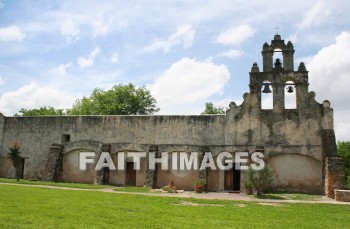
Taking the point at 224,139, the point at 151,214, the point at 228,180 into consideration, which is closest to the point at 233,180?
the point at 228,180

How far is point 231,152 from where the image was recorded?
21.5m

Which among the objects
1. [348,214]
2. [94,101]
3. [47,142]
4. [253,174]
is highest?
[94,101]

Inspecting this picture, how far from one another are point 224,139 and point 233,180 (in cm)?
241

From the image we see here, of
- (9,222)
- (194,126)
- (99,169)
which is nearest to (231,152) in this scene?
(194,126)

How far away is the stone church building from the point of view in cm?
2069

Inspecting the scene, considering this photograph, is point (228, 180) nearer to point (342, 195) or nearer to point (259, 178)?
point (259, 178)

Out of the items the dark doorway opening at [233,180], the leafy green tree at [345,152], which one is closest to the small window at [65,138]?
the dark doorway opening at [233,180]

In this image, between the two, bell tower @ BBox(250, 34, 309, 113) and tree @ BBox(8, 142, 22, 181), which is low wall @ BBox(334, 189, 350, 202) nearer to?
bell tower @ BBox(250, 34, 309, 113)

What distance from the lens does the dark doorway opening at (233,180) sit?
21.6 m

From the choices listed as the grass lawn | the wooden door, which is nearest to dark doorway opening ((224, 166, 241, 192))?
the wooden door

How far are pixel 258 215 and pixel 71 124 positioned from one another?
16.1 m

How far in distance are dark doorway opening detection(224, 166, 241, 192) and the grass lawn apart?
723 centimetres

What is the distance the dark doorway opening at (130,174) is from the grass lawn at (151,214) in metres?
9.07

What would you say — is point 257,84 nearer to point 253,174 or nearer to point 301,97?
point 301,97
